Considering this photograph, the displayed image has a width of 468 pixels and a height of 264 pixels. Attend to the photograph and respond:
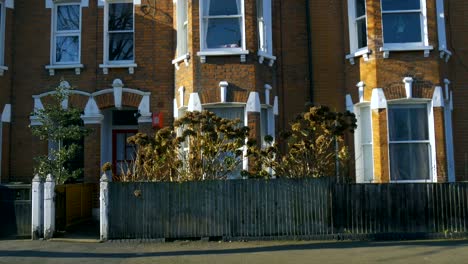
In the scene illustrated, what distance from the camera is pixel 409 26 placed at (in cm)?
1386

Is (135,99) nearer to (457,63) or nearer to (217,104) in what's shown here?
(217,104)

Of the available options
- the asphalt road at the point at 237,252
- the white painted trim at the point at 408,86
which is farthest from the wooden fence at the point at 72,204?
the white painted trim at the point at 408,86

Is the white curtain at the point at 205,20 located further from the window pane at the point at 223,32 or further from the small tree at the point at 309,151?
the small tree at the point at 309,151

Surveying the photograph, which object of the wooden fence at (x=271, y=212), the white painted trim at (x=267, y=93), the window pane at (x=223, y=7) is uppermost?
the window pane at (x=223, y=7)

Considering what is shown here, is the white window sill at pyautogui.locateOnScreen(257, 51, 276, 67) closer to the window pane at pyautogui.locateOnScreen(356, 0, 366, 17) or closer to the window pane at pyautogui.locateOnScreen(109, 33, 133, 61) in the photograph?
the window pane at pyautogui.locateOnScreen(356, 0, 366, 17)

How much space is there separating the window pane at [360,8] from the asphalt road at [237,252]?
6943mm

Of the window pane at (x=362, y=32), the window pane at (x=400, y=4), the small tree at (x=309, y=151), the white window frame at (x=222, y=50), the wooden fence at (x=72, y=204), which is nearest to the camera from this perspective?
the small tree at (x=309, y=151)

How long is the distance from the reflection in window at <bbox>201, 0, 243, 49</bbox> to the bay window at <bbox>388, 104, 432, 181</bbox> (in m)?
4.57

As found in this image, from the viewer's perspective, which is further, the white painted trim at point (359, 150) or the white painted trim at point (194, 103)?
the white painted trim at point (359, 150)

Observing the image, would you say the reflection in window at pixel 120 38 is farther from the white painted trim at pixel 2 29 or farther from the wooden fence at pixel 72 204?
the wooden fence at pixel 72 204

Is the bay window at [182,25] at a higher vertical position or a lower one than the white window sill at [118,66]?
higher

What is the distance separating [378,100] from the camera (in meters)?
13.4

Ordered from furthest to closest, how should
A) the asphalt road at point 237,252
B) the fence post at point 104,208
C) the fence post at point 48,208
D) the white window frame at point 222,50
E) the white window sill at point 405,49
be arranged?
the white window sill at point 405,49 → the white window frame at point 222,50 → the fence post at point 48,208 → the fence post at point 104,208 → the asphalt road at point 237,252

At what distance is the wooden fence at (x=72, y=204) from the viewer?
475 inches
